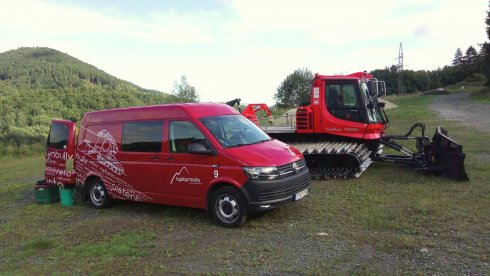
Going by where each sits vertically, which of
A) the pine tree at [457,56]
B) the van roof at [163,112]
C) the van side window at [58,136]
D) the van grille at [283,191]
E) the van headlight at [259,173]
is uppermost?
the pine tree at [457,56]

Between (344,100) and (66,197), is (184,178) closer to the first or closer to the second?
(66,197)

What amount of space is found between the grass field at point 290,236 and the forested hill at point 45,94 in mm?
3772

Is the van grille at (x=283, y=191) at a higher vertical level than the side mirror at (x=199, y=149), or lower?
lower

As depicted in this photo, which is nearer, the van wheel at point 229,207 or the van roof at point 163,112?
the van wheel at point 229,207

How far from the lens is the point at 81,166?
9383 millimetres

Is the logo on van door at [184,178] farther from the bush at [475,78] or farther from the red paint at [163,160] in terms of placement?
the bush at [475,78]

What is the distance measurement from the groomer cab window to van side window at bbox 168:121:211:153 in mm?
5121

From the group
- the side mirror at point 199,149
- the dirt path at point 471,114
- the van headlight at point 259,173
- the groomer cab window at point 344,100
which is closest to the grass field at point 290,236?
the van headlight at point 259,173

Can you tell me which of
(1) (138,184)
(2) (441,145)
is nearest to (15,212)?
(1) (138,184)

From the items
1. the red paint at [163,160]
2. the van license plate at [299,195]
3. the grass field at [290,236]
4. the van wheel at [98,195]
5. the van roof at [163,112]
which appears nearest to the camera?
the grass field at [290,236]

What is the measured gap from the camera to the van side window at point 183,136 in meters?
7.51

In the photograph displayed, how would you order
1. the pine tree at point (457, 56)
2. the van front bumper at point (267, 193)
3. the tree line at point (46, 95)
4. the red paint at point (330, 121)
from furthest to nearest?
the pine tree at point (457, 56) → the tree line at point (46, 95) → the red paint at point (330, 121) → the van front bumper at point (267, 193)

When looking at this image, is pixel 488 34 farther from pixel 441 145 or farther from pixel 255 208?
pixel 255 208

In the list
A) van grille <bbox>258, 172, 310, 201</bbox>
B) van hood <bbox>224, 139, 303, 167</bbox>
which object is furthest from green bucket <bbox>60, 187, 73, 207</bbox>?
van grille <bbox>258, 172, 310, 201</bbox>
